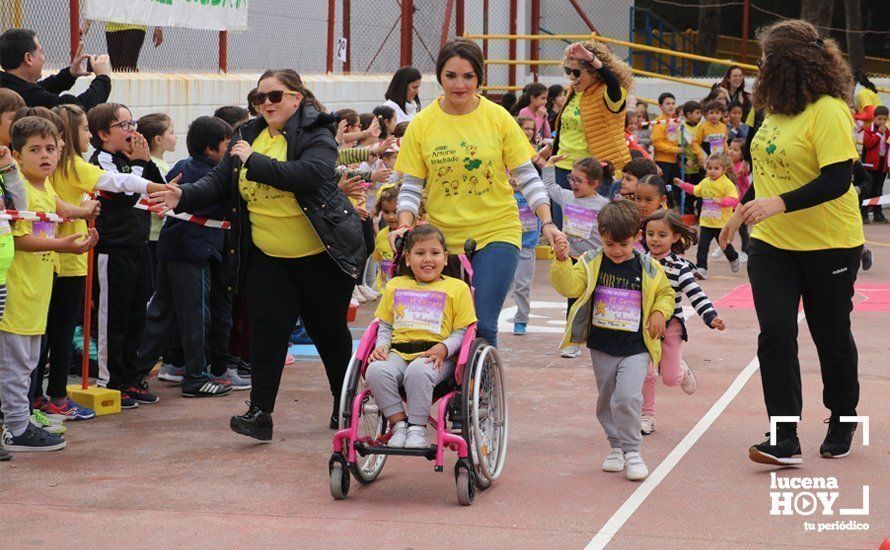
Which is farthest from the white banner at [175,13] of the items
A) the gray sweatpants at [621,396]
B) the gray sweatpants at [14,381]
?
the gray sweatpants at [621,396]

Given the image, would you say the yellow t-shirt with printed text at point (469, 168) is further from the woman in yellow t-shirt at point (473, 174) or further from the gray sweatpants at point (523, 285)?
the gray sweatpants at point (523, 285)

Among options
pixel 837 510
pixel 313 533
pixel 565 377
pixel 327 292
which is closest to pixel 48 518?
pixel 313 533

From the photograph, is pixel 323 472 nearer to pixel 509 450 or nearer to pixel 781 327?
pixel 509 450

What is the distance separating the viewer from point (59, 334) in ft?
24.7

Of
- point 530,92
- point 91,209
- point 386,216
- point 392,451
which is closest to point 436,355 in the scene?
point 392,451

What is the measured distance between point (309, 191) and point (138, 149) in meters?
1.66

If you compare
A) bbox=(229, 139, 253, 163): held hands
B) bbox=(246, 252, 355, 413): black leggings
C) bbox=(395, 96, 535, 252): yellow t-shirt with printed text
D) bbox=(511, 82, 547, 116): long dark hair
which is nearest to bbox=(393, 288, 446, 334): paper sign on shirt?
bbox=(395, 96, 535, 252): yellow t-shirt with printed text

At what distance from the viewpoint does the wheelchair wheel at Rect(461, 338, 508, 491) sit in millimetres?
5957

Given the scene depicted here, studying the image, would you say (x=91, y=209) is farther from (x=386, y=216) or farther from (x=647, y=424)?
(x=386, y=216)

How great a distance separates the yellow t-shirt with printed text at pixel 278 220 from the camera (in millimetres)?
6945

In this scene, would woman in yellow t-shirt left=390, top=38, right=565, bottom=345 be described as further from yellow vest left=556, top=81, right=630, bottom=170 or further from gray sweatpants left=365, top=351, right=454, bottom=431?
yellow vest left=556, top=81, right=630, bottom=170

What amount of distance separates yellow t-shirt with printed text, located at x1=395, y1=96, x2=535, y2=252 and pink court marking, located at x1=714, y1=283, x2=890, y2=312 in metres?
5.54

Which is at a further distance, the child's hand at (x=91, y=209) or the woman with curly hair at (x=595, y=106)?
the woman with curly hair at (x=595, y=106)

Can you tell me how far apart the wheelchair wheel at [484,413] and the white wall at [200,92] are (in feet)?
18.8
